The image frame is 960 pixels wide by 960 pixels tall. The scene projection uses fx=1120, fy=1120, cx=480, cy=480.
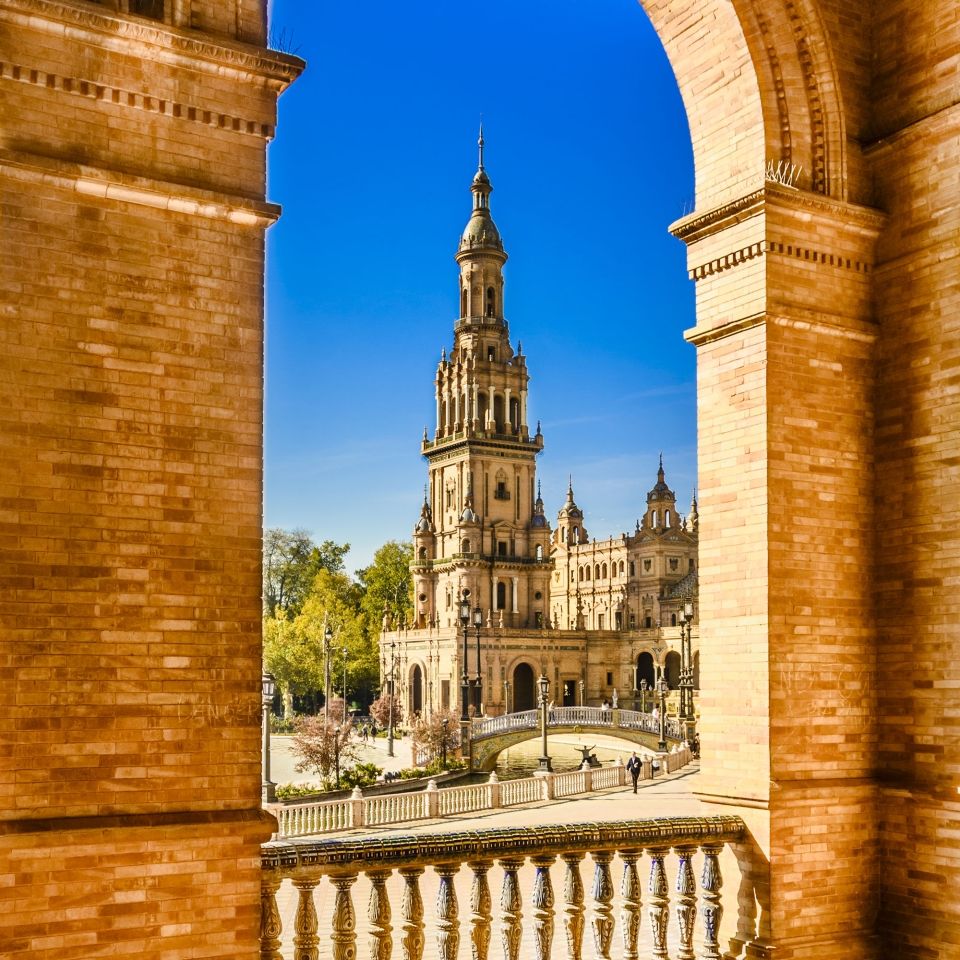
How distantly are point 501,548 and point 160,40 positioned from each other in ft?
226

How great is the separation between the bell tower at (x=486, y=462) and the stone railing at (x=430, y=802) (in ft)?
147

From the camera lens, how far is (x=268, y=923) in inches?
198

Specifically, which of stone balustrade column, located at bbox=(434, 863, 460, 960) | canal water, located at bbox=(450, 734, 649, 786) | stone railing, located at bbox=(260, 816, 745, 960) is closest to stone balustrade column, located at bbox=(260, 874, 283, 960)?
stone railing, located at bbox=(260, 816, 745, 960)

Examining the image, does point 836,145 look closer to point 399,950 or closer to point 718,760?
point 718,760

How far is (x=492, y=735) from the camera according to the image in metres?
43.7

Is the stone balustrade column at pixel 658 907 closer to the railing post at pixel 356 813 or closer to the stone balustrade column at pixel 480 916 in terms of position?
the stone balustrade column at pixel 480 916

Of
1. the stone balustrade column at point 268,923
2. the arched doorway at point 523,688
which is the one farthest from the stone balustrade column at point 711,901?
the arched doorway at point 523,688

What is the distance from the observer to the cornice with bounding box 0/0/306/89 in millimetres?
4863

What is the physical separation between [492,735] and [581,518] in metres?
46.7

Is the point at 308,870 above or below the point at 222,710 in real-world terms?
A: below

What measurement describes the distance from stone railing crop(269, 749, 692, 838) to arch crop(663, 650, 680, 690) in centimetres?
4351

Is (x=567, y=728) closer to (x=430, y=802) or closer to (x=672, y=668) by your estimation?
(x=430, y=802)

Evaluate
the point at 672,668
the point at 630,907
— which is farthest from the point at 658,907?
the point at 672,668

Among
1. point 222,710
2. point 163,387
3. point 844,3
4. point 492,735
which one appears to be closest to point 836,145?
point 844,3
